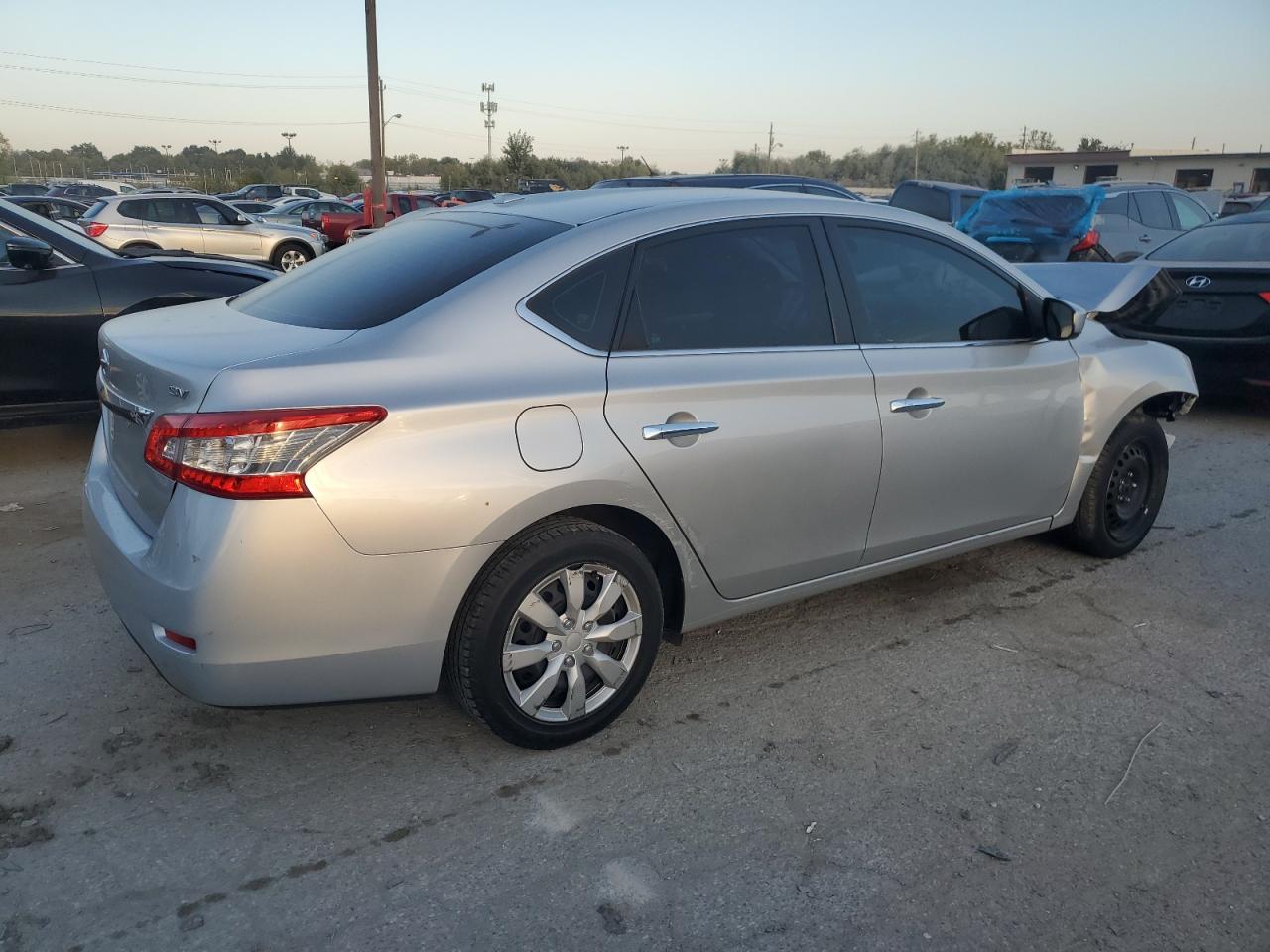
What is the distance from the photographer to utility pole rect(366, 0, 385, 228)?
76.8ft

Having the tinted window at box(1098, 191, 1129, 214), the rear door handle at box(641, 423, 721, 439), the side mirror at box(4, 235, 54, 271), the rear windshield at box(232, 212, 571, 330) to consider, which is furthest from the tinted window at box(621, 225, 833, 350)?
the tinted window at box(1098, 191, 1129, 214)

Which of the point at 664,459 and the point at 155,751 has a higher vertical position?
the point at 664,459

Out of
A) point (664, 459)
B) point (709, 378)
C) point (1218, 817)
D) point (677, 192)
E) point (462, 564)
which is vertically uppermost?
point (677, 192)

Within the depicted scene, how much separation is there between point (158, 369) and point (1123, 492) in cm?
412

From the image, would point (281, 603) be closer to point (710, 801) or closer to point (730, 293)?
point (710, 801)

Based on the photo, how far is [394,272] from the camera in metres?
3.21

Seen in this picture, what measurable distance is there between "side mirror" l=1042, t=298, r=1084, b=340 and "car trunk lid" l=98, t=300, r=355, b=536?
2720mm

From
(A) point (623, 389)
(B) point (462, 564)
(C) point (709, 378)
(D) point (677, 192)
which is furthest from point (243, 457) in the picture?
(D) point (677, 192)

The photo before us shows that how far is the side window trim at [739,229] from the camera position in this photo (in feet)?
10.2

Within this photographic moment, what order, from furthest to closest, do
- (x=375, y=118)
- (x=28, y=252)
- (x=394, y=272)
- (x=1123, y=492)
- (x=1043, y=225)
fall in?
(x=375, y=118)
(x=1043, y=225)
(x=28, y=252)
(x=1123, y=492)
(x=394, y=272)

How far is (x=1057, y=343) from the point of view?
4203mm

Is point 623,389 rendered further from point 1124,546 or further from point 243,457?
point 1124,546

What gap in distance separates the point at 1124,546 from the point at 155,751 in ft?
13.6

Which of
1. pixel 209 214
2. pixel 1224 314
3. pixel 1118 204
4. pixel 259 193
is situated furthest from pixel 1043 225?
pixel 259 193
